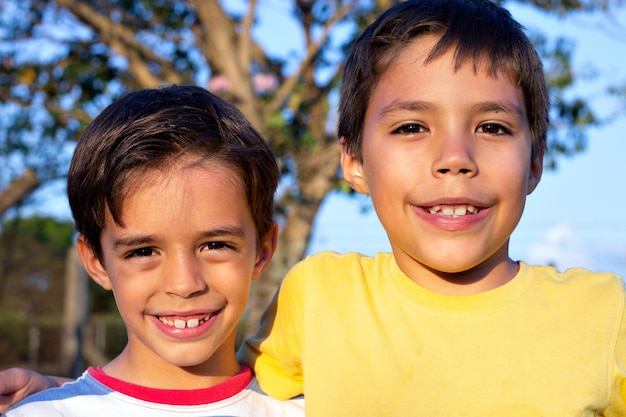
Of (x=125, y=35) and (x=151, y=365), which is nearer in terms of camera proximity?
(x=151, y=365)

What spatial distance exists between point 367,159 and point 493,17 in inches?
18.9

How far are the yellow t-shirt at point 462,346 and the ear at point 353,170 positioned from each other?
0.73 feet

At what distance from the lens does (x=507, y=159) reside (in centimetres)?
190

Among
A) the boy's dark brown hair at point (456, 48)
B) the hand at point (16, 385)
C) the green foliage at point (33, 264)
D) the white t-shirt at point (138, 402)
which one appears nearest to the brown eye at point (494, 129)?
the boy's dark brown hair at point (456, 48)

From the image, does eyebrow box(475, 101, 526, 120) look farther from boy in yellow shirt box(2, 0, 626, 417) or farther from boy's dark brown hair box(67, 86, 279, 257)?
boy's dark brown hair box(67, 86, 279, 257)

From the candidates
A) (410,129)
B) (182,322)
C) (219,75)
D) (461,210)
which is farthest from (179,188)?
(219,75)

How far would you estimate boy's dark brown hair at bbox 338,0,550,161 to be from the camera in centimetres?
195

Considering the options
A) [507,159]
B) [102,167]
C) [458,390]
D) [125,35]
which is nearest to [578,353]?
[458,390]

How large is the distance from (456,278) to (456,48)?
1.81 feet

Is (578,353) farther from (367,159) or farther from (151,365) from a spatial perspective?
(151,365)

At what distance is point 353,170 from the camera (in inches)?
86.7

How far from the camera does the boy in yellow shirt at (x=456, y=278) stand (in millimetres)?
1846

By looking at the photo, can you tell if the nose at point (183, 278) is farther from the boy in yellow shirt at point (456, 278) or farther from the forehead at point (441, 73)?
the forehead at point (441, 73)

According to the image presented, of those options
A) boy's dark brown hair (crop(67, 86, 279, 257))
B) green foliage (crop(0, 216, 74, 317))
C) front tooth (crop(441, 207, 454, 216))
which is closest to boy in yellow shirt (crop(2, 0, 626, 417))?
front tooth (crop(441, 207, 454, 216))
